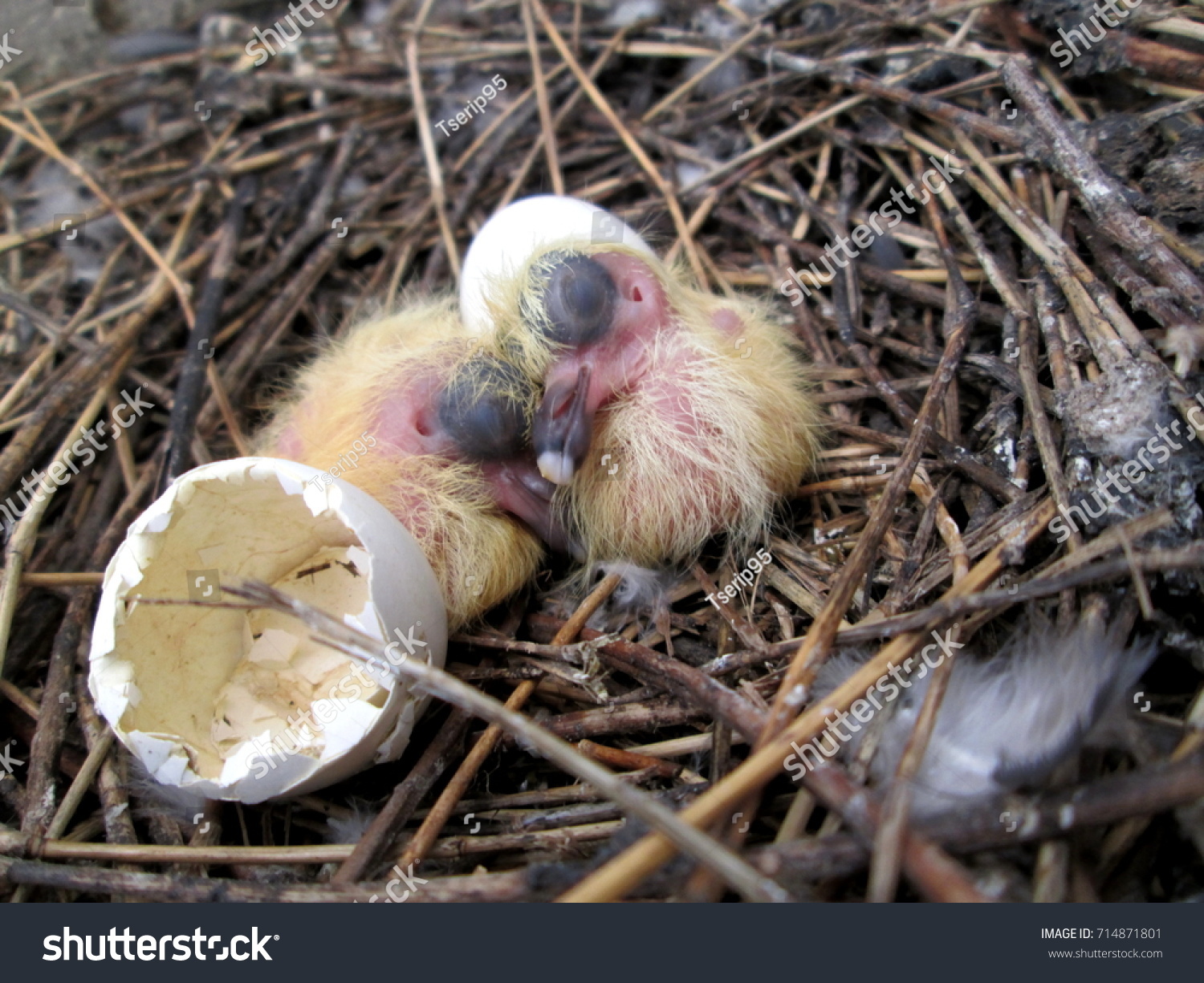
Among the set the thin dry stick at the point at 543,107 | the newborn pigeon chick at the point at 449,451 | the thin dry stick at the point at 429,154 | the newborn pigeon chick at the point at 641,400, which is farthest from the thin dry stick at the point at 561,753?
the thin dry stick at the point at 543,107

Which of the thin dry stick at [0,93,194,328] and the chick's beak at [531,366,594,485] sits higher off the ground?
the thin dry stick at [0,93,194,328]

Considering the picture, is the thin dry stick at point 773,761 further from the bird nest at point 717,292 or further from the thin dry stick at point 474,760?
the thin dry stick at point 474,760

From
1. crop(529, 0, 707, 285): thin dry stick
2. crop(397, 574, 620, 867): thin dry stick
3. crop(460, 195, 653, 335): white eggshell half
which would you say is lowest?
crop(397, 574, 620, 867): thin dry stick

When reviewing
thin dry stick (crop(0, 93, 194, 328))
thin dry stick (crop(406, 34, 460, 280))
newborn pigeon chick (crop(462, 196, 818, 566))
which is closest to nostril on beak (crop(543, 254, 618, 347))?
newborn pigeon chick (crop(462, 196, 818, 566))

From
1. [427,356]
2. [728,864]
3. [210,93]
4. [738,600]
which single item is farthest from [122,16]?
[728,864]

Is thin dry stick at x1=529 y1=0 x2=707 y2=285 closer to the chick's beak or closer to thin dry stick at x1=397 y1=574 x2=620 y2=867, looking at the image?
the chick's beak

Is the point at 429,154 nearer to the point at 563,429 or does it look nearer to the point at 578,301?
the point at 578,301

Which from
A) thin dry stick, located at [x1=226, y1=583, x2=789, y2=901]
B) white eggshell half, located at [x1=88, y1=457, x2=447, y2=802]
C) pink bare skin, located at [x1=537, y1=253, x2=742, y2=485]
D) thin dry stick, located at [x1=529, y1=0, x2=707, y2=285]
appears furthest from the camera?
thin dry stick, located at [x1=529, y1=0, x2=707, y2=285]
